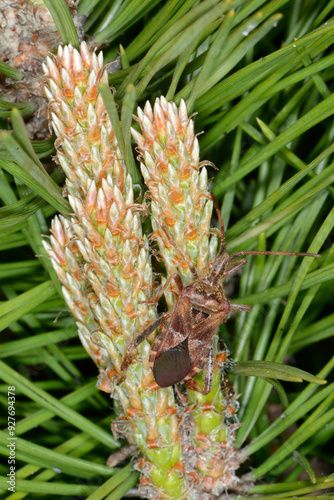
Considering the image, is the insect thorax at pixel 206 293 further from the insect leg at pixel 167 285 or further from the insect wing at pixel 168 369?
the insect wing at pixel 168 369

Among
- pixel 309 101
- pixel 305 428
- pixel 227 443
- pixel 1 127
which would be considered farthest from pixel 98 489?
pixel 309 101

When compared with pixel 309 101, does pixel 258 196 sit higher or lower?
lower

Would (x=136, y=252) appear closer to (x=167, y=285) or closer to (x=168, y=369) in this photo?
(x=167, y=285)

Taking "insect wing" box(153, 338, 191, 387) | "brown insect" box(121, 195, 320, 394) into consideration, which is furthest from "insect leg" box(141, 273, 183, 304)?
"insect wing" box(153, 338, 191, 387)

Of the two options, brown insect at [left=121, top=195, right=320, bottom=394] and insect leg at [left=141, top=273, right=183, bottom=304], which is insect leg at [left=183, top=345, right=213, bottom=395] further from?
insect leg at [left=141, top=273, right=183, bottom=304]

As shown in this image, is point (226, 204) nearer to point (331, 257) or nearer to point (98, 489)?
point (331, 257)

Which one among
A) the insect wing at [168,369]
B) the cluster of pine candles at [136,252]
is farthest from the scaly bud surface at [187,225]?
the insect wing at [168,369]

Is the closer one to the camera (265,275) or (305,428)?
(305,428)
